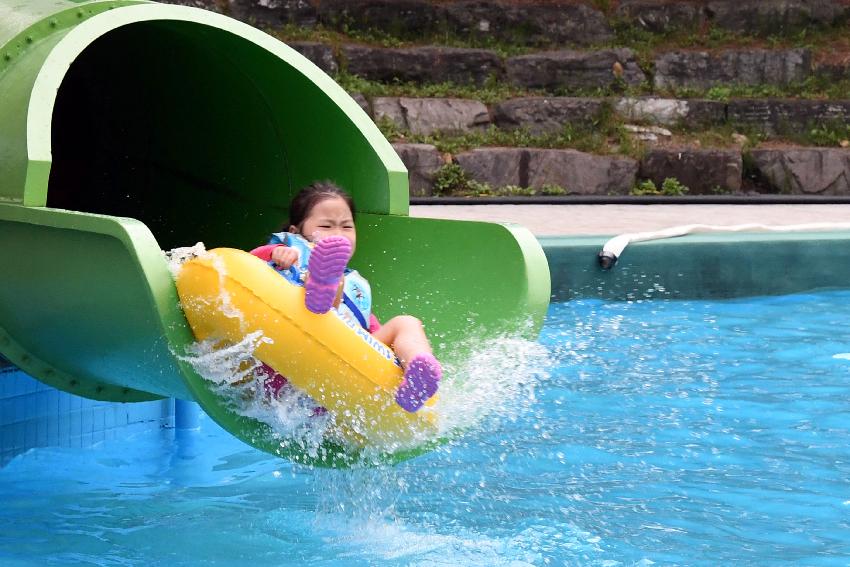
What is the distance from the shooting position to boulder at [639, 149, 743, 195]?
351 inches

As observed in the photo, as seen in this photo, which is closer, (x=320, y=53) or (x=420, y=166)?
(x=420, y=166)

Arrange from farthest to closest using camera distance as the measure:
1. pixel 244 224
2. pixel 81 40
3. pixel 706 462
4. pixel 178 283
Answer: pixel 244 224
pixel 706 462
pixel 81 40
pixel 178 283

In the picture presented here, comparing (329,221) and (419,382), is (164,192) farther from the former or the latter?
(419,382)

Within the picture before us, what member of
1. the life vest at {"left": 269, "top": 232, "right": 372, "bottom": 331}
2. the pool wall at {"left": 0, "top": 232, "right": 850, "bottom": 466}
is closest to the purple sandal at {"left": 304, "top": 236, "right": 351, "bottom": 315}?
the life vest at {"left": 269, "top": 232, "right": 372, "bottom": 331}

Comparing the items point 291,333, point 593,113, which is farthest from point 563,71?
point 291,333

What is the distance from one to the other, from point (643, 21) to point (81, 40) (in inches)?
324

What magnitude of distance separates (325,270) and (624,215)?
5.20 metres

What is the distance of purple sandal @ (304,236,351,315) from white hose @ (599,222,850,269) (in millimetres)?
3456

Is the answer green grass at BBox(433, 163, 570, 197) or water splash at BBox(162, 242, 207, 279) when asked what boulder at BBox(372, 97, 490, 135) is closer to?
green grass at BBox(433, 163, 570, 197)

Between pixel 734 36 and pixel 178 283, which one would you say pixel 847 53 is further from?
pixel 178 283

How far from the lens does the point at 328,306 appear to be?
2.38 metres

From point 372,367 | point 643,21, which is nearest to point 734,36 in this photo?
point 643,21

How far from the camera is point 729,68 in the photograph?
993 cm

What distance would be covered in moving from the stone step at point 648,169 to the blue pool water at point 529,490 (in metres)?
4.29
